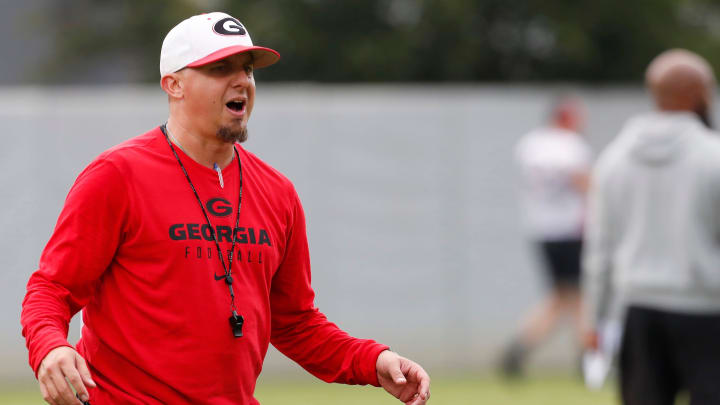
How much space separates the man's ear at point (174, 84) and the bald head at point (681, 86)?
110 inches

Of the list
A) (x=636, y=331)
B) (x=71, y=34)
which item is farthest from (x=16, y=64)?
(x=636, y=331)

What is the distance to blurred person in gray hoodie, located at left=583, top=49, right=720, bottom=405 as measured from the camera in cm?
578

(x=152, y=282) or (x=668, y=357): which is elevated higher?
(x=152, y=282)

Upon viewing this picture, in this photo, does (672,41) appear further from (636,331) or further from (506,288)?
(636,331)

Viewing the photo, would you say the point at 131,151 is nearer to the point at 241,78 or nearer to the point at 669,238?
the point at 241,78

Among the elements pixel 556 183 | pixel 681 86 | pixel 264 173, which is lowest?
pixel 556 183

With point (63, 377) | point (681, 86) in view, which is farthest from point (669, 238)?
point (63, 377)

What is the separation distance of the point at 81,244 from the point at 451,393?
7.17m

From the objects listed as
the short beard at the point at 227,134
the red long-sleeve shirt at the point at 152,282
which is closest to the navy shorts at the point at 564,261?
the red long-sleeve shirt at the point at 152,282

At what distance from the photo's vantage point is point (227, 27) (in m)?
4.07

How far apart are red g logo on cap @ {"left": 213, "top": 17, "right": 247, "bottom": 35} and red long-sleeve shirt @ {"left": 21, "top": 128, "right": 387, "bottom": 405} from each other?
387mm

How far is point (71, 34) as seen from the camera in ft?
81.1

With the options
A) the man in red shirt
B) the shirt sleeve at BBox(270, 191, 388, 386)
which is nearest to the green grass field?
the shirt sleeve at BBox(270, 191, 388, 386)

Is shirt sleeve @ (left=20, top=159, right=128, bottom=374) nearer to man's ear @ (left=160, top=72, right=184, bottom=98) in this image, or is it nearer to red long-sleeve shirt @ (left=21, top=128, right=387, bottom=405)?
red long-sleeve shirt @ (left=21, top=128, right=387, bottom=405)
